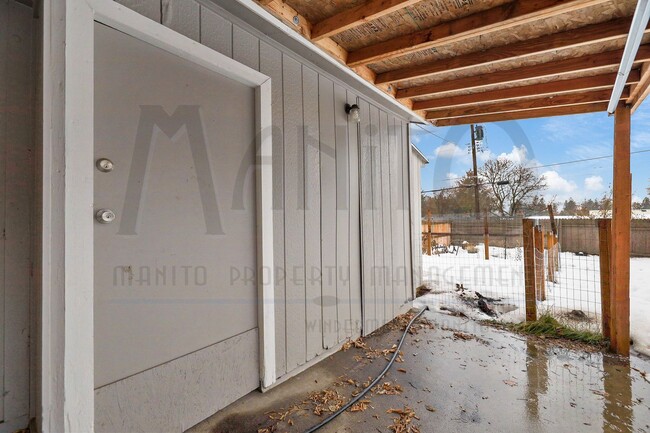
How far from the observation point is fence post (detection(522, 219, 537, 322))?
3180 mm

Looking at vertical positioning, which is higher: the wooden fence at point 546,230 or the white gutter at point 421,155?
the white gutter at point 421,155

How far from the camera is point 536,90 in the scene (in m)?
2.81

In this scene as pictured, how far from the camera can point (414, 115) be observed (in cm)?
362

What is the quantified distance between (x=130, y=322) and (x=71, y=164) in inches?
30.7

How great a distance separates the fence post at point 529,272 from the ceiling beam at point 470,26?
2291 millimetres

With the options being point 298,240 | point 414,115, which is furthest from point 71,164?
point 414,115

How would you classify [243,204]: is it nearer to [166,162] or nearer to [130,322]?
[166,162]

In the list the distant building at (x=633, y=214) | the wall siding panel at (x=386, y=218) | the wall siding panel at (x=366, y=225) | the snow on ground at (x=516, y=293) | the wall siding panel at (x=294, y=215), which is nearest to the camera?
the wall siding panel at (x=294, y=215)

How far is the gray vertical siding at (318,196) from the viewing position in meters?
1.96

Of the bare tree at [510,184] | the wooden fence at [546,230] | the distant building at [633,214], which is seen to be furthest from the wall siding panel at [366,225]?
the distant building at [633,214]

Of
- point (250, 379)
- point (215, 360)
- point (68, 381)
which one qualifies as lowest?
point (250, 379)

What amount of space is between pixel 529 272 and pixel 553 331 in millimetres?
630

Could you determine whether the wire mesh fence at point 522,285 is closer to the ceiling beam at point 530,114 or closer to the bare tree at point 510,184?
the ceiling beam at point 530,114

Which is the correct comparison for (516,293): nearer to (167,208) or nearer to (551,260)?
(551,260)
